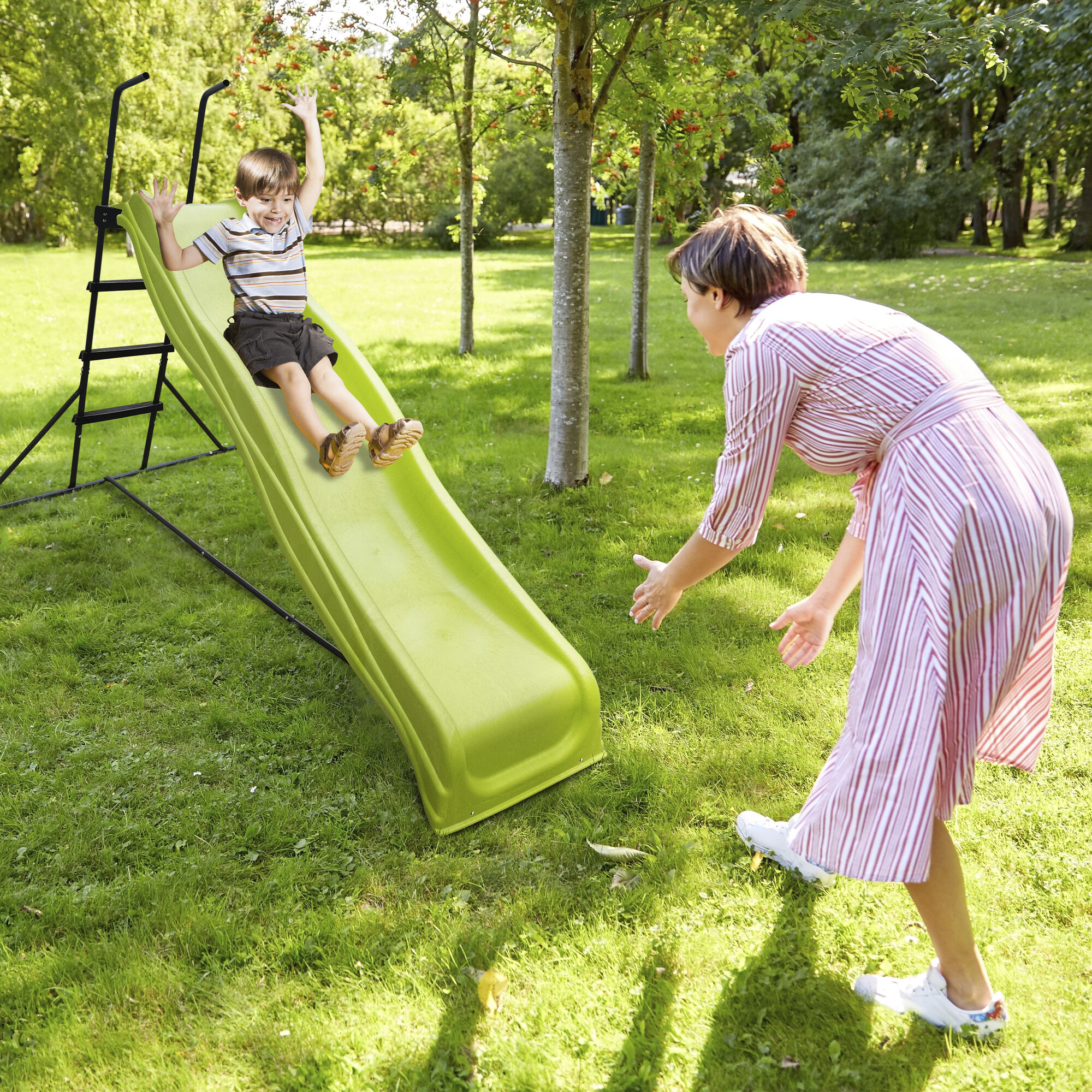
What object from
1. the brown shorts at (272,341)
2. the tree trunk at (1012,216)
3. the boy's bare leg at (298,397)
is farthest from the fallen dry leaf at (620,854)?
the tree trunk at (1012,216)

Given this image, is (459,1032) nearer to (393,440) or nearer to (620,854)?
(620,854)

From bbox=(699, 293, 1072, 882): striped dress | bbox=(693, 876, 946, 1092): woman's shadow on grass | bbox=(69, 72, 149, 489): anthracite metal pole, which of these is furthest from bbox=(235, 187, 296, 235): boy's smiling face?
bbox=(693, 876, 946, 1092): woman's shadow on grass

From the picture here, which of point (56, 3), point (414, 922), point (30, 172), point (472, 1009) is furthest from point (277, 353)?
point (30, 172)

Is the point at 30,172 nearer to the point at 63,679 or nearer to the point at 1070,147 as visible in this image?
the point at 63,679

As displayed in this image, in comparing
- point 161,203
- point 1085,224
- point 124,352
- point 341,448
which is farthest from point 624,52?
point 1085,224

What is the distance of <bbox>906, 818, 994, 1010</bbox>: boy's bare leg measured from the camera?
1.86 meters

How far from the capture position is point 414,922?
7.94 ft

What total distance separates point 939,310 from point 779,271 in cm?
1116

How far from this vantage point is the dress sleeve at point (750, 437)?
1.75 metres

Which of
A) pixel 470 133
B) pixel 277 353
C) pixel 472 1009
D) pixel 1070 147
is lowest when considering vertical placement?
pixel 472 1009

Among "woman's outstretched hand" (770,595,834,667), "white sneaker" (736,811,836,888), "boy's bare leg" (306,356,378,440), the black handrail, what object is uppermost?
the black handrail

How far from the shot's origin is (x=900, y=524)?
1730mm

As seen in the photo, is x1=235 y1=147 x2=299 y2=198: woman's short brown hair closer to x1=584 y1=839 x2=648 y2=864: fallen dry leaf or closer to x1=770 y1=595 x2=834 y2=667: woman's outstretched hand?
x1=770 y1=595 x2=834 y2=667: woman's outstretched hand

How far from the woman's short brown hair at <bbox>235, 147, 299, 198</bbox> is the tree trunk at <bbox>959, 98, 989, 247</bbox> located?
63.6 ft
